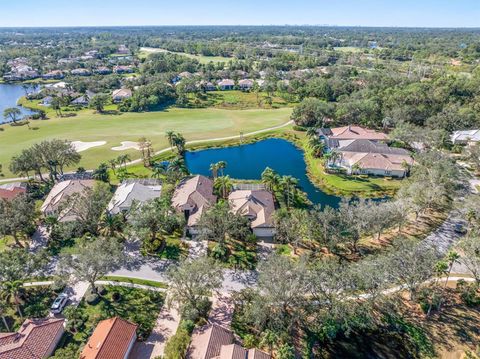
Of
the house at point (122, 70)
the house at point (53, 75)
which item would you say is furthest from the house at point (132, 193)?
the house at point (53, 75)

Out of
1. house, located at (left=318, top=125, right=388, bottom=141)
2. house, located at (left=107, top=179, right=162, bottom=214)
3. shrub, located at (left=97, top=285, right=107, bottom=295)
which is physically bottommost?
shrub, located at (left=97, top=285, right=107, bottom=295)

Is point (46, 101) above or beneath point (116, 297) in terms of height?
above

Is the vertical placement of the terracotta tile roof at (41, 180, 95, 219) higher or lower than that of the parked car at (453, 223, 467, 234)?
higher

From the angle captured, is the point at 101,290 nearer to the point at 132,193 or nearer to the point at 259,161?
the point at 132,193

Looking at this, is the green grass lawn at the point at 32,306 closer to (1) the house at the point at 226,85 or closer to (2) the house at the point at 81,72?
(1) the house at the point at 226,85

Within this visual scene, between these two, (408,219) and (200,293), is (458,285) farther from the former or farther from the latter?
(200,293)

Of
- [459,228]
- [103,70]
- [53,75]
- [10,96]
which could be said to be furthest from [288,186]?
[53,75]

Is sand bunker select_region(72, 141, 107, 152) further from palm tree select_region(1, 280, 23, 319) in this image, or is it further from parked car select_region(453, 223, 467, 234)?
parked car select_region(453, 223, 467, 234)

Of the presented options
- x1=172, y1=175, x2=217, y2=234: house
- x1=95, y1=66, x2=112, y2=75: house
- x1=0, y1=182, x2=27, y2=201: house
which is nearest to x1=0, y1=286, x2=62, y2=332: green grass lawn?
x1=172, y1=175, x2=217, y2=234: house
